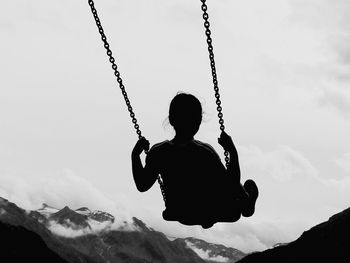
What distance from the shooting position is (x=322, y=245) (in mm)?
77438

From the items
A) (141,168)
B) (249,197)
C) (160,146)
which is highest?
(160,146)

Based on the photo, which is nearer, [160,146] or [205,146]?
[205,146]

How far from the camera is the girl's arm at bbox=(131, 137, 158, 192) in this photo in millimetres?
7645

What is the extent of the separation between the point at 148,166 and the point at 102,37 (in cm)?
185

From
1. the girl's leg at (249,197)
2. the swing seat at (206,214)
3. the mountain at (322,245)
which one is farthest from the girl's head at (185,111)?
the mountain at (322,245)

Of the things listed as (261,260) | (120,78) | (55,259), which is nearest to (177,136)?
(120,78)

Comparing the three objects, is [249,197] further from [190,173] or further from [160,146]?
[160,146]

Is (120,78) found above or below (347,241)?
below

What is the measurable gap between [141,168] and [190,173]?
0.68m

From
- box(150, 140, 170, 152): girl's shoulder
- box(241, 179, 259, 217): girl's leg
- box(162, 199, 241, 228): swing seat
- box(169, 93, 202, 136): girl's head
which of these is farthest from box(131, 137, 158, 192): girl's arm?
box(241, 179, 259, 217): girl's leg

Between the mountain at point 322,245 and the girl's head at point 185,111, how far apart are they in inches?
2506

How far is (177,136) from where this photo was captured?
743 cm

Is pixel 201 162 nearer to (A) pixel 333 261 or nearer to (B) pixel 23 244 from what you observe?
(A) pixel 333 261

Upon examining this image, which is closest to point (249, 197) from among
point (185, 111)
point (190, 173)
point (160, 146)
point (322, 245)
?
point (190, 173)
